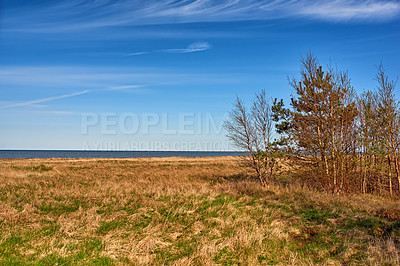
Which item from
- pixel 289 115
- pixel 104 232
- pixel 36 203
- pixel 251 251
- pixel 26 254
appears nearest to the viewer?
pixel 26 254

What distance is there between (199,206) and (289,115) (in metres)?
8.70

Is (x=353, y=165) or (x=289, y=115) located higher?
(x=289, y=115)

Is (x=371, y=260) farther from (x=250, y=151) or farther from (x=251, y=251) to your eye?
(x=250, y=151)

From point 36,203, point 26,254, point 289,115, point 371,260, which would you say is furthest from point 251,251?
point 289,115

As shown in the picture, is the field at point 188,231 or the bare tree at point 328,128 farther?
the bare tree at point 328,128

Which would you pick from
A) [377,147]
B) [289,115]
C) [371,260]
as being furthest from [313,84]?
[371,260]

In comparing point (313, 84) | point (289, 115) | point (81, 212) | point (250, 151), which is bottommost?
point (81, 212)

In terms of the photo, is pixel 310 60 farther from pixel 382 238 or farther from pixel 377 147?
pixel 382 238

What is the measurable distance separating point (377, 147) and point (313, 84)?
4.26 m

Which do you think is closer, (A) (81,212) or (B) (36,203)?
(A) (81,212)

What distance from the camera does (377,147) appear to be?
13.5 m

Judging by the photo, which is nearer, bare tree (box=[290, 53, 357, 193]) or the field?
the field

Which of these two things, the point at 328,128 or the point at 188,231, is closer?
the point at 188,231

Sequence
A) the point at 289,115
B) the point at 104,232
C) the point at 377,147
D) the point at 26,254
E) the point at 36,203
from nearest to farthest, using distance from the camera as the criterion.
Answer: the point at 26,254 < the point at 104,232 < the point at 36,203 < the point at 377,147 < the point at 289,115
